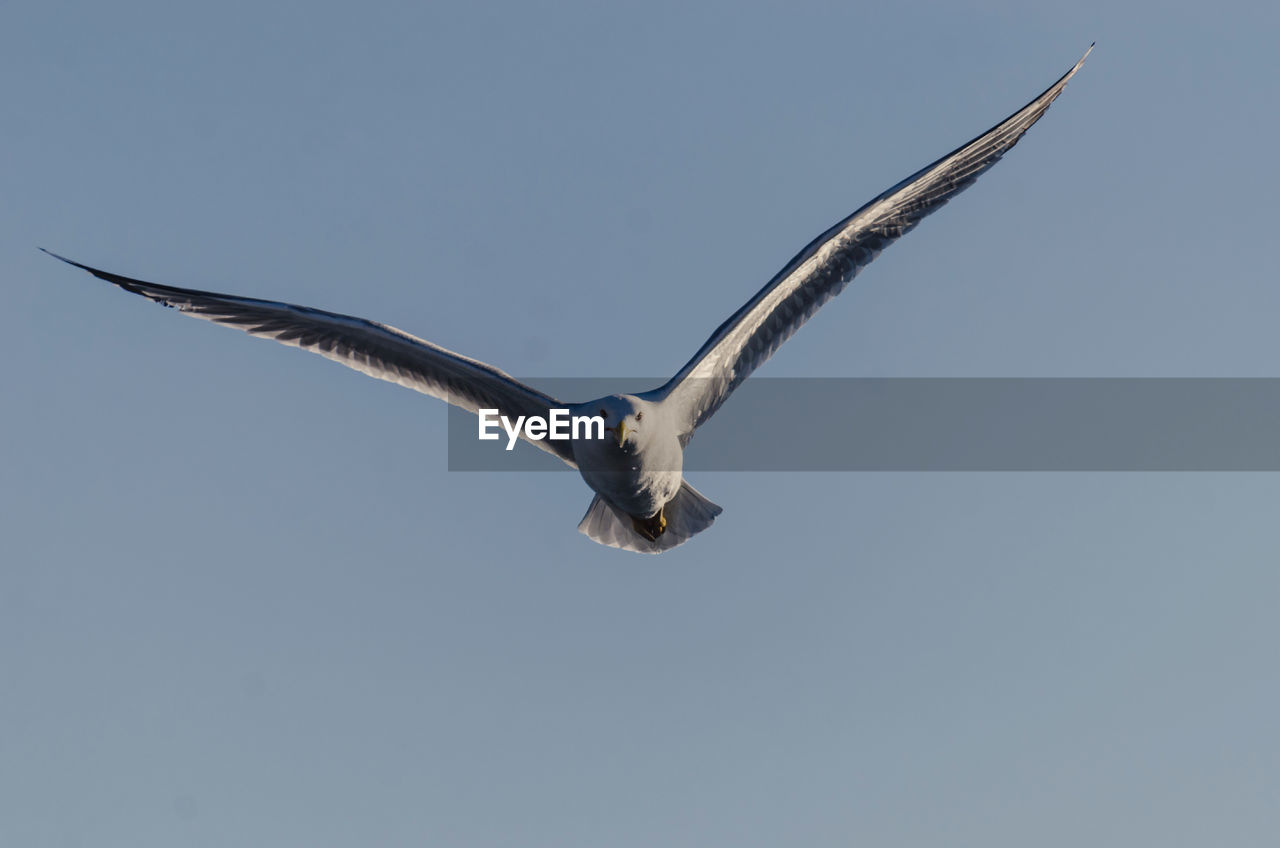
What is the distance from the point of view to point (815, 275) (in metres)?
12.6

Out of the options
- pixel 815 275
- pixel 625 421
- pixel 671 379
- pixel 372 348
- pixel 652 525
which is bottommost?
pixel 652 525

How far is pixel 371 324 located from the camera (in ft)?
37.1

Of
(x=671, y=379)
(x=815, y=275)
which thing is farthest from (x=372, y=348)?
(x=815, y=275)

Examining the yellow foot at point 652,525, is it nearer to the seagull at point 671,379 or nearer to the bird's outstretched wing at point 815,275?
the seagull at point 671,379

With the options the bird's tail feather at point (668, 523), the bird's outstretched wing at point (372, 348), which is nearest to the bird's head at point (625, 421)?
the bird's outstretched wing at point (372, 348)

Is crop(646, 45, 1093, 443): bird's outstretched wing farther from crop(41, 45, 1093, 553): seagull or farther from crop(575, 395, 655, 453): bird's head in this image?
crop(575, 395, 655, 453): bird's head

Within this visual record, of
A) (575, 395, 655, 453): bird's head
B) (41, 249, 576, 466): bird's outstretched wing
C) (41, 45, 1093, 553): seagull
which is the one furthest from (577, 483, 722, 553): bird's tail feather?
(575, 395, 655, 453): bird's head

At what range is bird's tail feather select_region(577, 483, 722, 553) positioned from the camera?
1308 centimetres

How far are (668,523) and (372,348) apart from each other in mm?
3876

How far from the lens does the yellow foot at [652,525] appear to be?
1295 cm

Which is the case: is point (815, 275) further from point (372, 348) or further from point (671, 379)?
point (372, 348)

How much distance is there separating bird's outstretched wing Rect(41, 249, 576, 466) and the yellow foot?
1.20m

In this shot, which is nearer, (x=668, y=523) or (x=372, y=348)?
(x=372, y=348)

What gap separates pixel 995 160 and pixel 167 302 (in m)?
9.32
